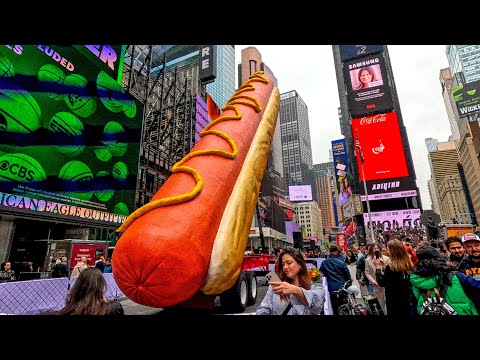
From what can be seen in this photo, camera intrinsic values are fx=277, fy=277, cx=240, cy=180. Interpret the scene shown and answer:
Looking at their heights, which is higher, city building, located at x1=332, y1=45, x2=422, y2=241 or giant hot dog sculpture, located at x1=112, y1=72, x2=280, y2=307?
city building, located at x1=332, y1=45, x2=422, y2=241

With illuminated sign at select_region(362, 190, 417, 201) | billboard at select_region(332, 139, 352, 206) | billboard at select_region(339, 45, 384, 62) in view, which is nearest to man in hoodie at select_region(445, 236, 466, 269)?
illuminated sign at select_region(362, 190, 417, 201)

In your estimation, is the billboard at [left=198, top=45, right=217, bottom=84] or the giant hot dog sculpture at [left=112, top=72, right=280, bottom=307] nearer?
the giant hot dog sculpture at [left=112, top=72, right=280, bottom=307]

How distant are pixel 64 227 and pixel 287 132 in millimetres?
150181

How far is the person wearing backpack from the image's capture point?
2721mm

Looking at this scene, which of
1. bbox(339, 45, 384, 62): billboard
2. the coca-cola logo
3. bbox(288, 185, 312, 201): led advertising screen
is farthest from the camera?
bbox(288, 185, 312, 201): led advertising screen

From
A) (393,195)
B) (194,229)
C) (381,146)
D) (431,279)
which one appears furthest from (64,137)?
(381,146)

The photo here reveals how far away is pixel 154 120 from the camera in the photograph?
35.7 meters

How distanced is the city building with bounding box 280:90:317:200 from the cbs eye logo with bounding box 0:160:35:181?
135 m

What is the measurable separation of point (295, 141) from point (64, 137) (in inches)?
5827

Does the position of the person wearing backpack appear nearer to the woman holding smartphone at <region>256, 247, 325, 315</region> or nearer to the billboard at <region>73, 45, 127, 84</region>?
the woman holding smartphone at <region>256, 247, 325, 315</region>

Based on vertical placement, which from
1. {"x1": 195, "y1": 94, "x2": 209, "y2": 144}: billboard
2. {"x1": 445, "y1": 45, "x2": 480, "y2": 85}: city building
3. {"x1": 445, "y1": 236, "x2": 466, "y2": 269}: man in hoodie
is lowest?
{"x1": 445, "y1": 236, "x2": 466, "y2": 269}: man in hoodie
